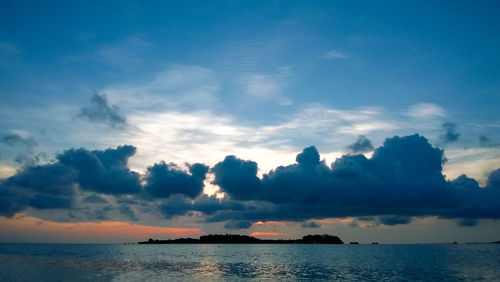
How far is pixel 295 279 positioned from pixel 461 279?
131 ft

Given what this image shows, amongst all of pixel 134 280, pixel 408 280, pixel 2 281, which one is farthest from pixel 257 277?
pixel 2 281

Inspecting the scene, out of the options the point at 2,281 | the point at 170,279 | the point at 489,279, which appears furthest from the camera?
the point at 489,279

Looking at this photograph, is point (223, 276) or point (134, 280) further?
point (223, 276)

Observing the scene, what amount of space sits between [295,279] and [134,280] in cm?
3537

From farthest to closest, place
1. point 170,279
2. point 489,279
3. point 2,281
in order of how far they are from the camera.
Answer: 1. point 489,279
2. point 170,279
3. point 2,281

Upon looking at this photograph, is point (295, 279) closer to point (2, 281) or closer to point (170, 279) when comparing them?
point (170, 279)

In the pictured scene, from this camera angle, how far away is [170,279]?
82562 millimetres

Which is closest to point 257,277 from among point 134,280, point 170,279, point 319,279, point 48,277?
point 319,279

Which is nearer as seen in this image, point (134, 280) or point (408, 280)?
point (134, 280)

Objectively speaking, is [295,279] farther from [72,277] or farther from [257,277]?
[72,277]

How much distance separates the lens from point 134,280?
262 ft

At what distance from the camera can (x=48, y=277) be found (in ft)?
279

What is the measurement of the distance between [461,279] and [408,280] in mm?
14602

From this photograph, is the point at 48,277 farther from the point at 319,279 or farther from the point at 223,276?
the point at 319,279
